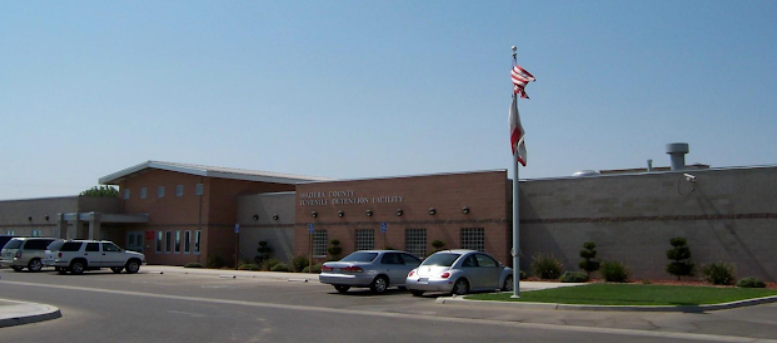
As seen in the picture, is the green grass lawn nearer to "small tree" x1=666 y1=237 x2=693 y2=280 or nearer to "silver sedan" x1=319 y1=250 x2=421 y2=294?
"silver sedan" x1=319 y1=250 x2=421 y2=294

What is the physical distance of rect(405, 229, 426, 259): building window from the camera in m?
34.4

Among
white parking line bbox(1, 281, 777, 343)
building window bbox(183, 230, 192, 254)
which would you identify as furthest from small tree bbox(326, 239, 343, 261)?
white parking line bbox(1, 281, 777, 343)

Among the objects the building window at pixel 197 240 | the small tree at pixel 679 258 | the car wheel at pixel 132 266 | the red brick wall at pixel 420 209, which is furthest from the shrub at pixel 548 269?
the building window at pixel 197 240

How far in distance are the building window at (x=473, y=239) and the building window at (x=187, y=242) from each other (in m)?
19.9

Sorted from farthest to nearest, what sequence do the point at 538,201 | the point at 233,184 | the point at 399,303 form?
1. the point at 233,184
2. the point at 538,201
3. the point at 399,303

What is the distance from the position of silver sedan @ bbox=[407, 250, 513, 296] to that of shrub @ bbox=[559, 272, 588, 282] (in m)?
6.66

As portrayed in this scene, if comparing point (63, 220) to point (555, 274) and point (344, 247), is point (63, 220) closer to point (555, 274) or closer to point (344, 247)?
point (344, 247)

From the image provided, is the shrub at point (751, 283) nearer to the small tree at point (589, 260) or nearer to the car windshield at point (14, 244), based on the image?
the small tree at point (589, 260)

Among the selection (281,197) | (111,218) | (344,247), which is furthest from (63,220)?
(344,247)

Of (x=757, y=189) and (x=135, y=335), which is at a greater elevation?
(x=757, y=189)

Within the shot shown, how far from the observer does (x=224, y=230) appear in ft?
147

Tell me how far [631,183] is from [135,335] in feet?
71.2

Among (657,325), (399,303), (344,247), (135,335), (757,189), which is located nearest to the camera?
(135,335)

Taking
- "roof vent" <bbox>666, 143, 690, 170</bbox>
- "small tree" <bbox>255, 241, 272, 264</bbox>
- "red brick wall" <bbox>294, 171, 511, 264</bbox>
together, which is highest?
"roof vent" <bbox>666, 143, 690, 170</bbox>
